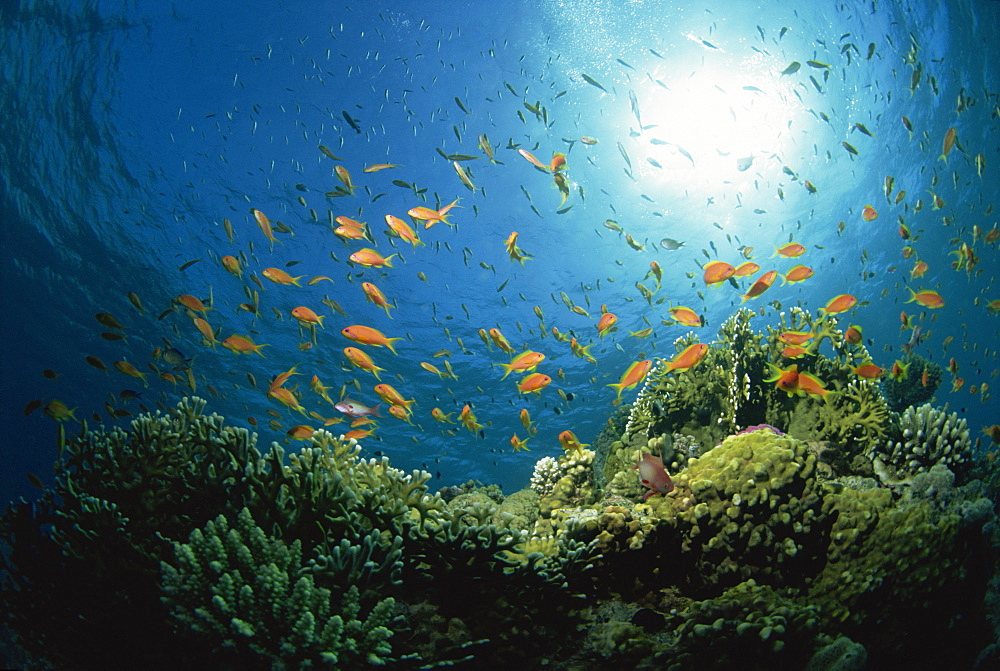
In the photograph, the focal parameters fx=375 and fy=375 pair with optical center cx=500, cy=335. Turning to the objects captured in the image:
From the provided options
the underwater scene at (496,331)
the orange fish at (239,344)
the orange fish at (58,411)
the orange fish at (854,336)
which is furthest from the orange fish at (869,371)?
the orange fish at (58,411)

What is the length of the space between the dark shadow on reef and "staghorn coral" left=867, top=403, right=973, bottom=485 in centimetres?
Answer: 52

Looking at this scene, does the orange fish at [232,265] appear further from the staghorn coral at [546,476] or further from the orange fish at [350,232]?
the staghorn coral at [546,476]

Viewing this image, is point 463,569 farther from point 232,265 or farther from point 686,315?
Result: point 232,265

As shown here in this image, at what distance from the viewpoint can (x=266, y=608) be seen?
2.08 metres

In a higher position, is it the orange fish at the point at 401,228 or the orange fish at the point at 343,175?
the orange fish at the point at 343,175

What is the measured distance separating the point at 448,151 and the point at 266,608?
18987 mm

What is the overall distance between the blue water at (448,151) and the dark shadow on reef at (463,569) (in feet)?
20.0

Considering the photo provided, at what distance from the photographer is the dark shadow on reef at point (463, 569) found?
219cm

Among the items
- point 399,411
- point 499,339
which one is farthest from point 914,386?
point 399,411

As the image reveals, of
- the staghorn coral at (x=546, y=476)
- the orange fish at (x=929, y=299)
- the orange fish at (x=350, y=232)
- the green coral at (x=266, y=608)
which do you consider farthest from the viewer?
the orange fish at (x=929, y=299)

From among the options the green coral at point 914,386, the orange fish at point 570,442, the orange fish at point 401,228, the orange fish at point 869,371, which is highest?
the orange fish at point 401,228

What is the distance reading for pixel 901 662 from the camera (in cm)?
322

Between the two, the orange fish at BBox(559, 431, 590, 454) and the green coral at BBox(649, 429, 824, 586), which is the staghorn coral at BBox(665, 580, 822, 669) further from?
the orange fish at BBox(559, 431, 590, 454)

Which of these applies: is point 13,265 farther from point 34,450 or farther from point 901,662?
point 901,662
